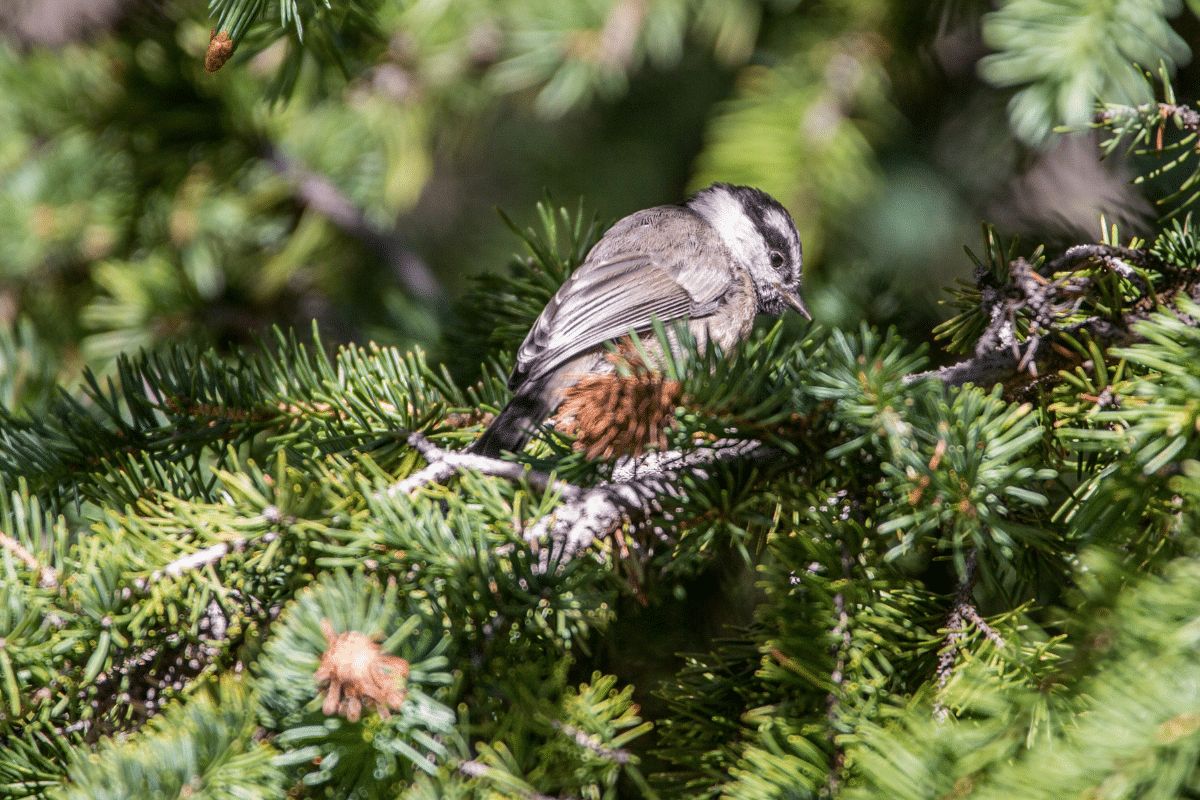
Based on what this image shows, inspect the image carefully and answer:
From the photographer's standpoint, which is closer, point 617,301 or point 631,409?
point 631,409

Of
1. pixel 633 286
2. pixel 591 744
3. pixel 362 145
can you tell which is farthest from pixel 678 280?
pixel 591 744

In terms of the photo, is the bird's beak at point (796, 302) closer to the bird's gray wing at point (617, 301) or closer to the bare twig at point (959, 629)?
the bird's gray wing at point (617, 301)

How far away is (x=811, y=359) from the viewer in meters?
1.47

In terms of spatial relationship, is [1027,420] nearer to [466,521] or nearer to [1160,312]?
[1160,312]

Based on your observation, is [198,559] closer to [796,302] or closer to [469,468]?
[469,468]

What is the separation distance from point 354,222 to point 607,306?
121cm

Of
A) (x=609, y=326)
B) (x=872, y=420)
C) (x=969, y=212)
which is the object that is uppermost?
(x=872, y=420)

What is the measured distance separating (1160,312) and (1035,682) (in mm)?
524

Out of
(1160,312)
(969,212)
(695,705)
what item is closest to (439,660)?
(695,705)

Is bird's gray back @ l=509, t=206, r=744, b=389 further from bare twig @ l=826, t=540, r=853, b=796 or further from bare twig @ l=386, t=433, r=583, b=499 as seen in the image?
bare twig @ l=826, t=540, r=853, b=796

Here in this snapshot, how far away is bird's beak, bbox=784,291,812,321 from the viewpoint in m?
2.46

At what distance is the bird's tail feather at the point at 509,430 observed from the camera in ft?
5.64

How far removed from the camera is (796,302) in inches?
99.0

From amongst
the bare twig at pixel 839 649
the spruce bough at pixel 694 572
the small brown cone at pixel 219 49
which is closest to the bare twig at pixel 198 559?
the spruce bough at pixel 694 572
